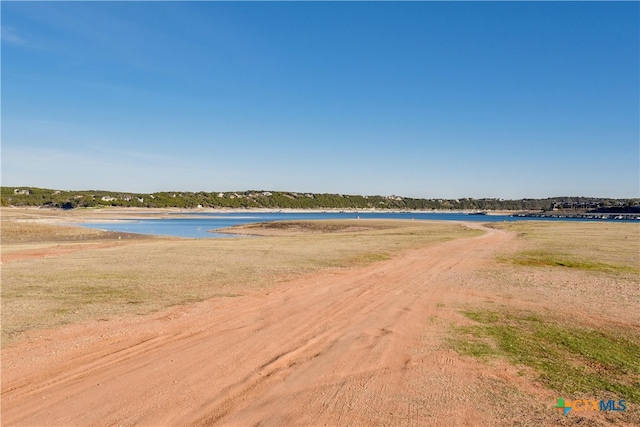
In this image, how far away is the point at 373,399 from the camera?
288 inches

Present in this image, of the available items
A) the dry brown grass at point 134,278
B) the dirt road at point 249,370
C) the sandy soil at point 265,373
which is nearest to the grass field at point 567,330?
the sandy soil at point 265,373

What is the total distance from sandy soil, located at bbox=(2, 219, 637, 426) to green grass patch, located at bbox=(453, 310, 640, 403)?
0.65 metres

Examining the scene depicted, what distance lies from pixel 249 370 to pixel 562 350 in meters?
7.70

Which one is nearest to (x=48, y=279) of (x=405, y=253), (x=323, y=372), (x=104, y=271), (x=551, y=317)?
(x=104, y=271)

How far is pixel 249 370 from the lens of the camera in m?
8.60

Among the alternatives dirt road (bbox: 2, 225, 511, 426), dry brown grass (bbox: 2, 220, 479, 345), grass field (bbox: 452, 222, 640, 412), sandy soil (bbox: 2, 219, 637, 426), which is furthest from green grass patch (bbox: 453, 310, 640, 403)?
dry brown grass (bbox: 2, 220, 479, 345)

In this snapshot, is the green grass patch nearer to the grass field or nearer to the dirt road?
the grass field

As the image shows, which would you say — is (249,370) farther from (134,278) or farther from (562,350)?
(134,278)

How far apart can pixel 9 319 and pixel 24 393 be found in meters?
5.76

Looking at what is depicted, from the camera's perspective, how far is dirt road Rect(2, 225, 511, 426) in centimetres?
680

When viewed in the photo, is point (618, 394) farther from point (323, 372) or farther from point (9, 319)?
point (9, 319)

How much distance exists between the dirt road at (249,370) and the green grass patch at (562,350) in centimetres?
105

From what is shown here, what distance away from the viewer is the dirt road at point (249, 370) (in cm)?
680

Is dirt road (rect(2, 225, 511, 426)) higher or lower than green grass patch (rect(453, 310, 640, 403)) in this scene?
lower
